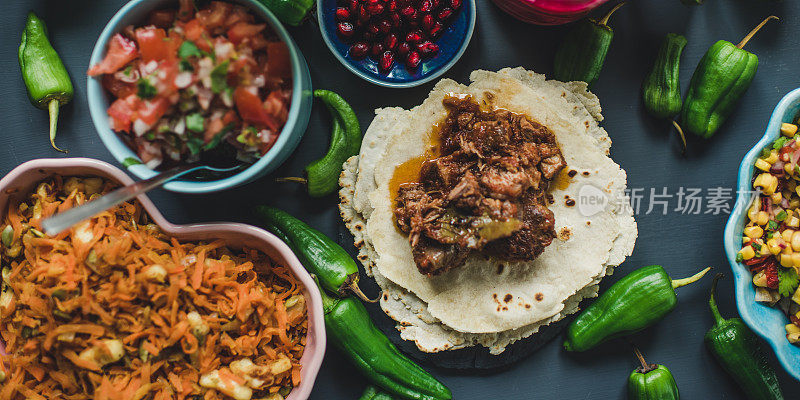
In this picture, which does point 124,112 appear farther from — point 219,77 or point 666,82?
point 666,82

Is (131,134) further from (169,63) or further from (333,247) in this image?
(333,247)

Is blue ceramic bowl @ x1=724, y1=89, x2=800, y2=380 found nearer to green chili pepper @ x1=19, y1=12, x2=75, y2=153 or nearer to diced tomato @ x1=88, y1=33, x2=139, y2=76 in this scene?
diced tomato @ x1=88, y1=33, x2=139, y2=76

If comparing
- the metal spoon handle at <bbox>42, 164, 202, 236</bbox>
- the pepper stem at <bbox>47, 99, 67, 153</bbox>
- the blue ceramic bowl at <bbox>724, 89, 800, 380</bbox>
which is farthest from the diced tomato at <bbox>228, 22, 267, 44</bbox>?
the blue ceramic bowl at <bbox>724, 89, 800, 380</bbox>

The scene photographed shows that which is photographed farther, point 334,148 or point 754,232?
point 334,148

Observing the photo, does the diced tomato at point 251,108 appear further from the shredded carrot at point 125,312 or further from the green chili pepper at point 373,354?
the green chili pepper at point 373,354

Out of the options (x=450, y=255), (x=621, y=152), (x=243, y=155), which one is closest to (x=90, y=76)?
(x=243, y=155)

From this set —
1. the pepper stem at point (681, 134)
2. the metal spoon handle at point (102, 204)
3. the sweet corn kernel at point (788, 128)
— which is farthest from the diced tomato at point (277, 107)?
the sweet corn kernel at point (788, 128)

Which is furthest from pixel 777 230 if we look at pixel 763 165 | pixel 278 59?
pixel 278 59
